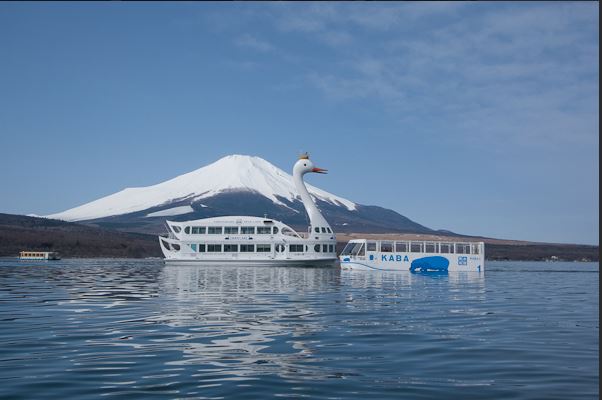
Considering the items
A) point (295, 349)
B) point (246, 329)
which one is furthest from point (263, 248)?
point (295, 349)

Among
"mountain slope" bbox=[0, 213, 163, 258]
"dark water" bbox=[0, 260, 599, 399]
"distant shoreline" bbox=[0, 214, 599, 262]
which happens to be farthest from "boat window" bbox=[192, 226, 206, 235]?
"mountain slope" bbox=[0, 213, 163, 258]

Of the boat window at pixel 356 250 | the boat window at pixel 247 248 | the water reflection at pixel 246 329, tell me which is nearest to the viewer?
the water reflection at pixel 246 329

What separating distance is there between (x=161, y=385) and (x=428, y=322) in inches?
466

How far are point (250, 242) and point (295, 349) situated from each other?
63266 mm

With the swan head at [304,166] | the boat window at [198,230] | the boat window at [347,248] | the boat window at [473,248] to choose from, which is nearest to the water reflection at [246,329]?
the boat window at [347,248]

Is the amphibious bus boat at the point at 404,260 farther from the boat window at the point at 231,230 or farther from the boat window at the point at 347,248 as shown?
the boat window at the point at 231,230

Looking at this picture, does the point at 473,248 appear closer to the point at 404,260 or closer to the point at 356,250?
the point at 404,260

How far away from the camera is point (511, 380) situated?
12.3 meters

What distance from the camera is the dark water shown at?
11.5 m

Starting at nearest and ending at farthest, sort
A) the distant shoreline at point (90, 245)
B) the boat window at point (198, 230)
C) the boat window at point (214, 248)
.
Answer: the boat window at point (214, 248) < the boat window at point (198, 230) < the distant shoreline at point (90, 245)

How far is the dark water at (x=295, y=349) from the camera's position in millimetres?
11508

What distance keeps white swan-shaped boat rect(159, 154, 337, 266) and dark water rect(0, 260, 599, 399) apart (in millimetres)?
48485

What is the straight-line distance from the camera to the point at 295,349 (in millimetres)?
15398

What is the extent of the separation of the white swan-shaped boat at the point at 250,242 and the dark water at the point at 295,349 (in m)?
48.5
